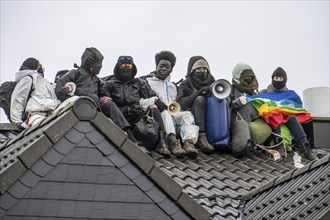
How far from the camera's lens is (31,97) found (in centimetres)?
1394

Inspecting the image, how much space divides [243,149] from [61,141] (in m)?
6.52

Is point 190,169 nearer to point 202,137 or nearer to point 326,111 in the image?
point 202,137

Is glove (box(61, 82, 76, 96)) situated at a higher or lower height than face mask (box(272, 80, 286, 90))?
higher

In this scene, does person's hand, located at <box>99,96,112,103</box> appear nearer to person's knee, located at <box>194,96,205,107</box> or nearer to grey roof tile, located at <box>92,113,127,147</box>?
person's knee, located at <box>194,96,205,107</box>

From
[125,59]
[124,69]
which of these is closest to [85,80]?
[124,69]

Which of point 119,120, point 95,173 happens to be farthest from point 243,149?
point 95,173

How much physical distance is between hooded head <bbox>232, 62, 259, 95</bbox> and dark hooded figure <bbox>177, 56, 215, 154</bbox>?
614 millimetres

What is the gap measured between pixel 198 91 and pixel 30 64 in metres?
2.46

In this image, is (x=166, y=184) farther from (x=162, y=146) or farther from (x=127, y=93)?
(x=127, y=93)

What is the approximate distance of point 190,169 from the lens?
1366 cm

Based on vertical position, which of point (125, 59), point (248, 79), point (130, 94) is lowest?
point (248, 79)

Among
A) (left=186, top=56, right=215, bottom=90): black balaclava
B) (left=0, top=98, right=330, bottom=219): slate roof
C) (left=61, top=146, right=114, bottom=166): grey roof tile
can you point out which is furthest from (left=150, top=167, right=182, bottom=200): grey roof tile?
(left=186, top=56, right=215, bottom=90): black balaclava

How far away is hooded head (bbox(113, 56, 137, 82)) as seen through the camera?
14.7 meters

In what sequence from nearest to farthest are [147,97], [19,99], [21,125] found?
[21,125], [19,99], [147,97]
